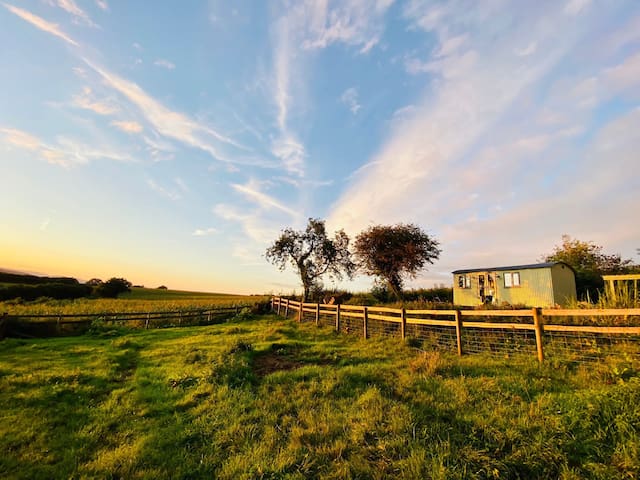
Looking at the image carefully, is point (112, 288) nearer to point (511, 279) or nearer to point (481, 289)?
point (481, 289)

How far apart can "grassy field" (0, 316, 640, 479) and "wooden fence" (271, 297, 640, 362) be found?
3.02 feet

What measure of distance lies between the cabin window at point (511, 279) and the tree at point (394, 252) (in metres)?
7.45

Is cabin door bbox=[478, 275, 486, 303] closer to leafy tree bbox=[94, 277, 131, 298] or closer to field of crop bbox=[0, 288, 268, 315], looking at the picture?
field of crop bbox=[0, 288, 268, 315]

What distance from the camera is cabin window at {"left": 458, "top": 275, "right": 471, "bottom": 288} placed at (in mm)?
28156

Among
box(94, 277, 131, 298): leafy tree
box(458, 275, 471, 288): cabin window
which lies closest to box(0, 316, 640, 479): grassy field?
box(458, 275, 471, 288): cabin window

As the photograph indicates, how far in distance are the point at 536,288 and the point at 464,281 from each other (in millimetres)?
5840

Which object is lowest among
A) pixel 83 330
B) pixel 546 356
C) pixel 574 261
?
pixel 83 330

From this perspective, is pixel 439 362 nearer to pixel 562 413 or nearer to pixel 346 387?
Answer: pixel 346 387

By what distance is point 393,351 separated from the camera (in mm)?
10305

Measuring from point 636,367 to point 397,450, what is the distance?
5.46m

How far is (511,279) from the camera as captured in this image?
25250mm

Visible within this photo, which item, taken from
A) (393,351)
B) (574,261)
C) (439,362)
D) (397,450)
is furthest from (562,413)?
(574,261)

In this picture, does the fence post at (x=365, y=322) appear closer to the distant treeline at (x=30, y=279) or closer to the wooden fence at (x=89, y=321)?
the wooden fence at (x=89, y=321)

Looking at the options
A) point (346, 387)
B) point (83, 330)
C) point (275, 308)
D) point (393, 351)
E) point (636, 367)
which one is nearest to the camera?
point (636, 367)
